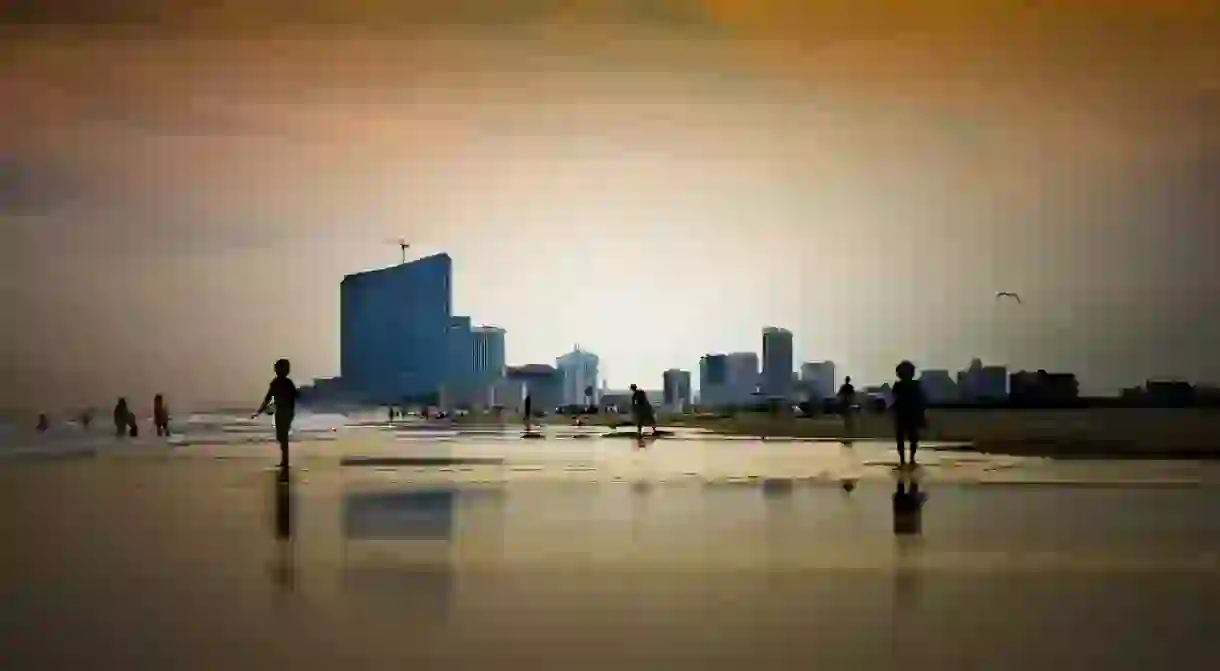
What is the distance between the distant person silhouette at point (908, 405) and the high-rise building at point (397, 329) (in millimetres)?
7508

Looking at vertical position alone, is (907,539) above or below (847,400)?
below

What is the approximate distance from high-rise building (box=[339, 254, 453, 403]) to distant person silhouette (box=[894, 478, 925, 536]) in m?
9.21

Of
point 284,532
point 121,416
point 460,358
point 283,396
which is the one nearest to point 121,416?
point 121,416

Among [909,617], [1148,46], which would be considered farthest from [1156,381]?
[909,617]

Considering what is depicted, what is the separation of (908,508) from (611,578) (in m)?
3.17

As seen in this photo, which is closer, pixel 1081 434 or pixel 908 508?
pixel 908 508

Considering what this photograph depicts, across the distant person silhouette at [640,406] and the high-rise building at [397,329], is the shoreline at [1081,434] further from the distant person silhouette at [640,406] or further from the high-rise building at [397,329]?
the high-rise building at [397,329]

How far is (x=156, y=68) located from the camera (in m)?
11.9

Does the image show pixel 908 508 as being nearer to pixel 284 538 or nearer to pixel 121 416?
pixel 284 538

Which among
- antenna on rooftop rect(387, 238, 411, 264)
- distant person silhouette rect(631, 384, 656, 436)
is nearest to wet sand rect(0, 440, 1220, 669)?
antenna on rooftop rect(387, 238, 411, 264)

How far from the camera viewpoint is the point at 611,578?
4.30 meters

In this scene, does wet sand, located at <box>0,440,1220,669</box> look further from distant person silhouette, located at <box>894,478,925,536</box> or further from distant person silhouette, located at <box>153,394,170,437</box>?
distant person silhouette, located at <box>153,394,170,437</box>

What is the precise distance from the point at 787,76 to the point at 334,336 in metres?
8.45

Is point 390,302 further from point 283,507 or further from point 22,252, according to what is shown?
point 283,507
